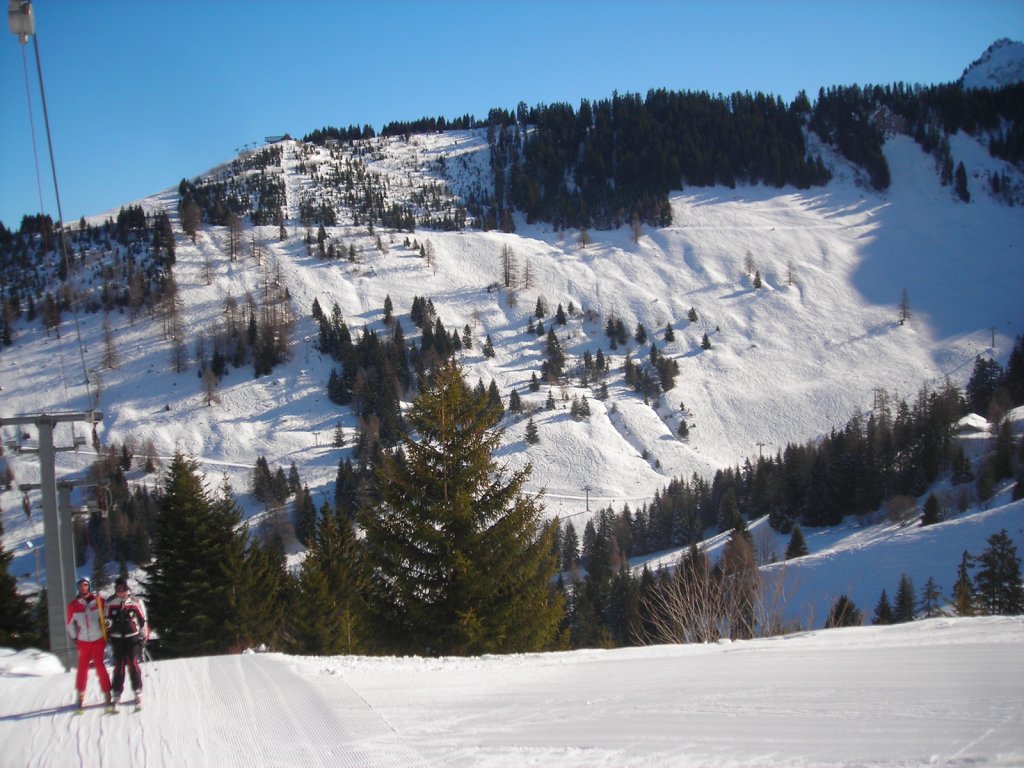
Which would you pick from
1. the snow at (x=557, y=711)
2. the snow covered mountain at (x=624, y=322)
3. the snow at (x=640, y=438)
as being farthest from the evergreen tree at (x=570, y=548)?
the snow at (x=557, y=711)

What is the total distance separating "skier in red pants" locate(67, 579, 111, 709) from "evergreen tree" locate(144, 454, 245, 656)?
1126cm

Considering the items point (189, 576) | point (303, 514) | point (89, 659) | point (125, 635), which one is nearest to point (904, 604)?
point (189, 576)

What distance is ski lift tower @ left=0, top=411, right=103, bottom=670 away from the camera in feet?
37.9

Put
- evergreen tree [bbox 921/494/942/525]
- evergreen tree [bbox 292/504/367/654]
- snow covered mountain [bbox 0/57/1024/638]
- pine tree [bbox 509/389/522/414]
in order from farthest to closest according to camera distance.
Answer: pine tree [bbox 509/389/522/414] → snow covered mountain [bbox 0/57/1024/638] → evergreen tree [bbox 921/494/942/525] → evergreen tree [bbox 292/504/367/654]

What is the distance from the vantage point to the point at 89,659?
7.18 meters

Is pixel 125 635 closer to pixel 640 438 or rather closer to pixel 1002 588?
pixel 1002 588

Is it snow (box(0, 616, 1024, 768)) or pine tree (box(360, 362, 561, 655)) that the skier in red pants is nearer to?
snow (box(0, 616, 1024, 768))

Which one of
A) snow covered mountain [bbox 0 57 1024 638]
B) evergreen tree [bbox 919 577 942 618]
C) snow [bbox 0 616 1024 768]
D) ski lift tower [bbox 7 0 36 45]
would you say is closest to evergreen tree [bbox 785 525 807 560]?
snow covered mountain [bbox 0 57 1024 638]

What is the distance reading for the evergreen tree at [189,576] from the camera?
696 inches

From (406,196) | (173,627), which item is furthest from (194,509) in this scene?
(406,196)

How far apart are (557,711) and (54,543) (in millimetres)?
10475

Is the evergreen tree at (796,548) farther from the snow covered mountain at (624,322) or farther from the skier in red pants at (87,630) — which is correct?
the skier in red pants at (87,630)

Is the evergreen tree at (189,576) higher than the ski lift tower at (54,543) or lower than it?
lower

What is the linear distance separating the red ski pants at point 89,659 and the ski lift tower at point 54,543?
4772 millimetres
